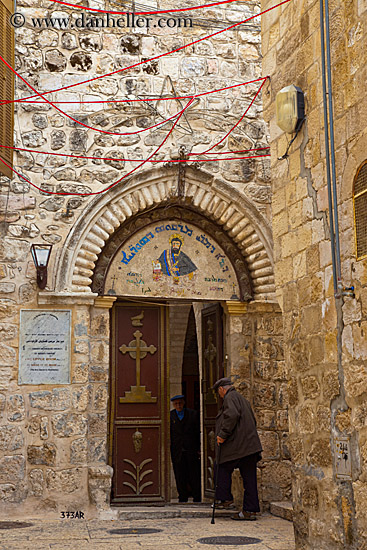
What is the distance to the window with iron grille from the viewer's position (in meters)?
7.50

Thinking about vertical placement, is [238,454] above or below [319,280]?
below

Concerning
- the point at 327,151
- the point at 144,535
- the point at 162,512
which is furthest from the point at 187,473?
the point at 327,151

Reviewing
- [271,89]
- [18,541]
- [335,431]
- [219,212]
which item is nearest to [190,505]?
[18,541]

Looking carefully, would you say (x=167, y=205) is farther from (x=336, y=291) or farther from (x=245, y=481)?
(x=336, y=291)

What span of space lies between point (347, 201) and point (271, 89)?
1.73 m

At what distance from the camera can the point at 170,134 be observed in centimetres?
827

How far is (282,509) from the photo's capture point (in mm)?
7484

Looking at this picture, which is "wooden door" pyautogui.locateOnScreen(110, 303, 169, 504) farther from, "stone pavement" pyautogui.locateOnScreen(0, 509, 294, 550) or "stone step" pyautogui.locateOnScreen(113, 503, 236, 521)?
"stone pavement" pyautogui.locateOnScreen(0, 509, 294, 550)

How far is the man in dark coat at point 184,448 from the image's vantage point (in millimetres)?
9188

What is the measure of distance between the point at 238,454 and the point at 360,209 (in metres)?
3.51

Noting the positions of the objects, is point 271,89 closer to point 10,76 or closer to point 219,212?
point 219,212

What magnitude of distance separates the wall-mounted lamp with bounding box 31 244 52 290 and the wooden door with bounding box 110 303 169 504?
108cm

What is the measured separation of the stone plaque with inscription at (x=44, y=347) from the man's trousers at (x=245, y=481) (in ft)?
6.06

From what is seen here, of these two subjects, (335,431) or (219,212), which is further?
(219,212)
